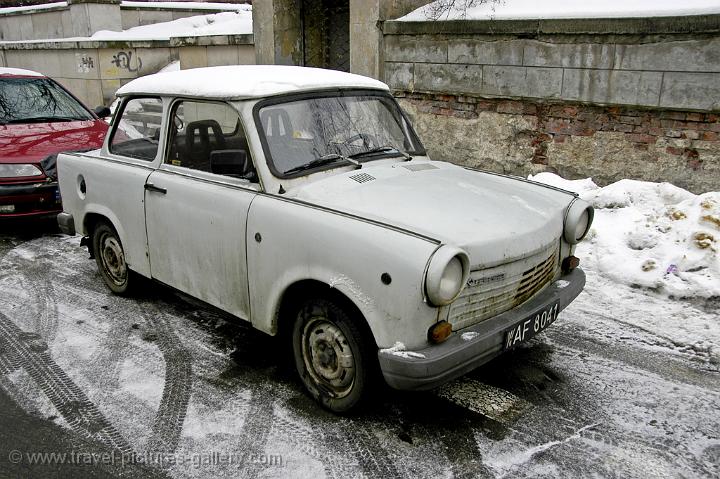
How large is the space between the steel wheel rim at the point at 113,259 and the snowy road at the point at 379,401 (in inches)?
12.9

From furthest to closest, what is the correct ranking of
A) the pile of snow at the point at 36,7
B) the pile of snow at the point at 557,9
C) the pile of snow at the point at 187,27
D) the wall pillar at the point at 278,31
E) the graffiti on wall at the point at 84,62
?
the pile of snow at the point at 36,7 < the pile of snow at the point at 187,27 < the graffiti on wall at the point at 84,62 < the wall pillar at the point at 278,31 < the pile of snow at the point at 557,9

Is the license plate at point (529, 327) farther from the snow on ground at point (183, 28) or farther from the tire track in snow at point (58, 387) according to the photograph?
the snow on ground at point (183, 28)

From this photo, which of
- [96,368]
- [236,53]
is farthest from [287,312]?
[236,53]

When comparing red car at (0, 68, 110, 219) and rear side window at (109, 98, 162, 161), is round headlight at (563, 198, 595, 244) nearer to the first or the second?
rear side window at (109, 98, 162, 161)

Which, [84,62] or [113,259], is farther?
[84,62]

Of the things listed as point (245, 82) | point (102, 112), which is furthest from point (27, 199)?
point (245, 82)

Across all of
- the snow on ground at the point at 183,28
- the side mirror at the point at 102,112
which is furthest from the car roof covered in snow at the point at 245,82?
the snow on ground at the point at 183,28

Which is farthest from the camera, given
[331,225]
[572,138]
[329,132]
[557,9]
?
[557,9]

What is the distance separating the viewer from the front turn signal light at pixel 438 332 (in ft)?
9.77

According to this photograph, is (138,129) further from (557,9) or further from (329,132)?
(557,9)

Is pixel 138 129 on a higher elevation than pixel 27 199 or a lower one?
higher

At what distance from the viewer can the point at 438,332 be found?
2973 millimetres

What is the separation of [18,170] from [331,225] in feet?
16.1

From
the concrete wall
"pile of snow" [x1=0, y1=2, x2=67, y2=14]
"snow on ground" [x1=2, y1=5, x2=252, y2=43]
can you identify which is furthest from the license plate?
"pile of snow" [x1=0, y1=2, x2=67, y2=14]
